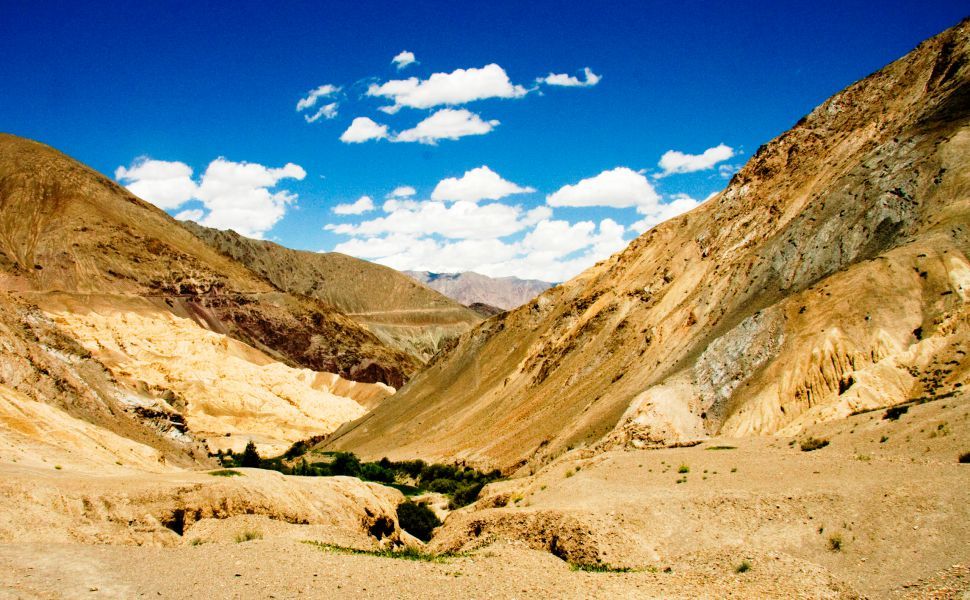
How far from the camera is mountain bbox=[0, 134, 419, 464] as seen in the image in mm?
41062

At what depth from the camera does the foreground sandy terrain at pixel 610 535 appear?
1218cm

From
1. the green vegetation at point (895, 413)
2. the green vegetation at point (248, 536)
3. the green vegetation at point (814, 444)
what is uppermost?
the green vegetation at point (895, 413)

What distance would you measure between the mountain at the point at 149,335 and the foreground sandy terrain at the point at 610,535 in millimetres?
13170

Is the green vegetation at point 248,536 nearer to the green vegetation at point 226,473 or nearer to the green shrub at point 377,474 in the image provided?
the green vegetation at point 226,473

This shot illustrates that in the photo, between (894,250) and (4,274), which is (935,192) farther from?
(4,274)

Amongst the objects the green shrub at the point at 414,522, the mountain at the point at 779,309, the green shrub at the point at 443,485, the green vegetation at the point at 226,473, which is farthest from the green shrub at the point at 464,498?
the green vegetation at the point at 226,473

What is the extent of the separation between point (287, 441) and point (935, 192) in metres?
77.8

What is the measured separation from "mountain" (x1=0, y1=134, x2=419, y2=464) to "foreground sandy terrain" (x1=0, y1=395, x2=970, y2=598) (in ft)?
43.2

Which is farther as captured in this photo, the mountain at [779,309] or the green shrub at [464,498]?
the green shrub at [464,498]

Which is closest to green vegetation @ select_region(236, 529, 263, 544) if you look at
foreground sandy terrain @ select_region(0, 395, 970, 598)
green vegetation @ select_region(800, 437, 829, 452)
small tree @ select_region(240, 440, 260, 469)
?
foreground sandy terrain @ select_region(0, 395, 970, 598)

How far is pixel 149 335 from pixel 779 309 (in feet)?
302

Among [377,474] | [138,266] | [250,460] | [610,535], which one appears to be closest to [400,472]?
Answer: [377,474]

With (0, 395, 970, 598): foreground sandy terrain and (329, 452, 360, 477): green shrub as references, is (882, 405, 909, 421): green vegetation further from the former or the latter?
(329, 452, 360, 477): green shrub

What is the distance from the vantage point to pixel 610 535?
53.0 feet
